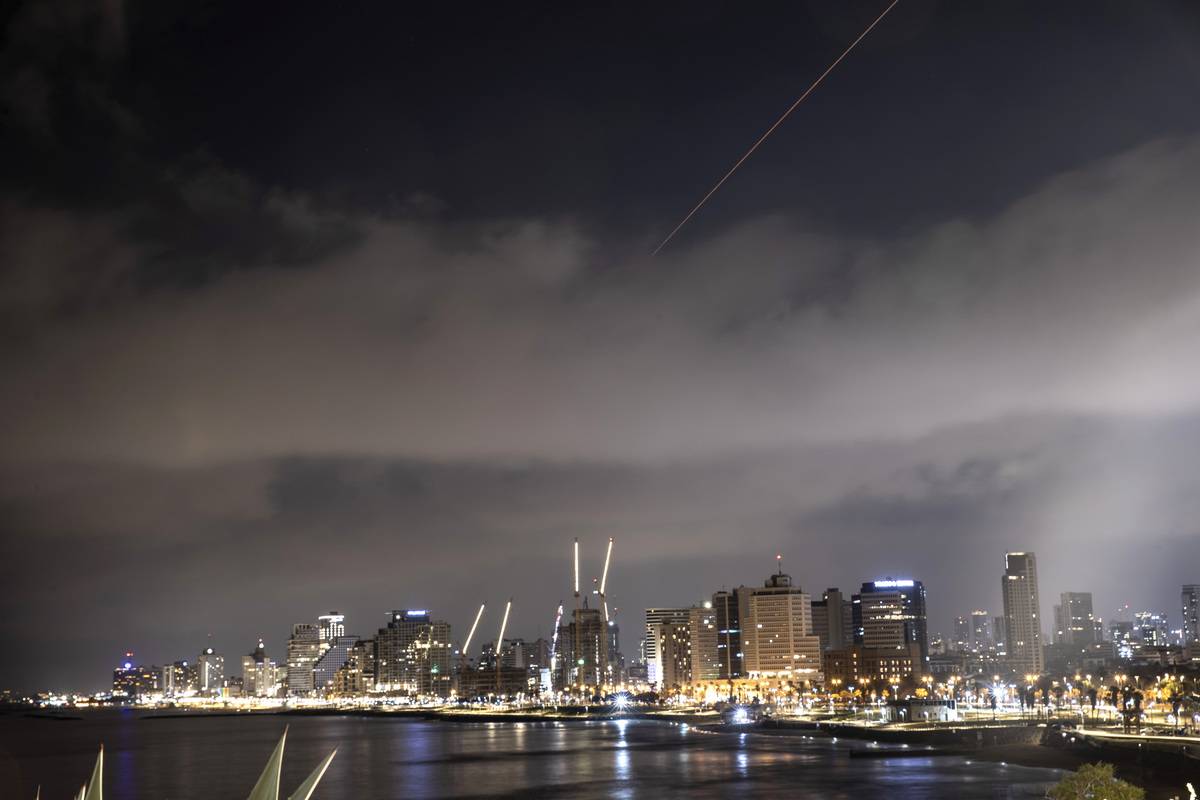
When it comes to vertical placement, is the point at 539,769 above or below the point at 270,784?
below

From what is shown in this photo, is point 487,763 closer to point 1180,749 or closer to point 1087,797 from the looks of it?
point 1180,749

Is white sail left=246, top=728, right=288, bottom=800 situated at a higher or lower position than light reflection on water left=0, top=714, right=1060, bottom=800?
higher

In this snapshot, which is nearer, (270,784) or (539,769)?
(270,784)

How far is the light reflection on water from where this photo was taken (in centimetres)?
6103

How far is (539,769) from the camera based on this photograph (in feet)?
255

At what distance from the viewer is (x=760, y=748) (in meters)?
93.1

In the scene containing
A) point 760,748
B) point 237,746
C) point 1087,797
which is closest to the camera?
point 1087,797

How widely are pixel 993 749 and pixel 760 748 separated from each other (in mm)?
22150

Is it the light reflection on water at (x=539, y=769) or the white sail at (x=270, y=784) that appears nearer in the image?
the white sail at (x=270, y=784)

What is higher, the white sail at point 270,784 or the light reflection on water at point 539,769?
the white sail at point 270,784

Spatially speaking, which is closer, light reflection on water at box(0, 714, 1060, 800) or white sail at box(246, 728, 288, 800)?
white sail at box(246, 728, 288, 800)

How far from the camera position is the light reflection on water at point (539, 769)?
6103 cm

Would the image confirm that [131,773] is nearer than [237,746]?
Yes

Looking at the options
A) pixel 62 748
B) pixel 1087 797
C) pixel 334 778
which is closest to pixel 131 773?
pixel 334 778
